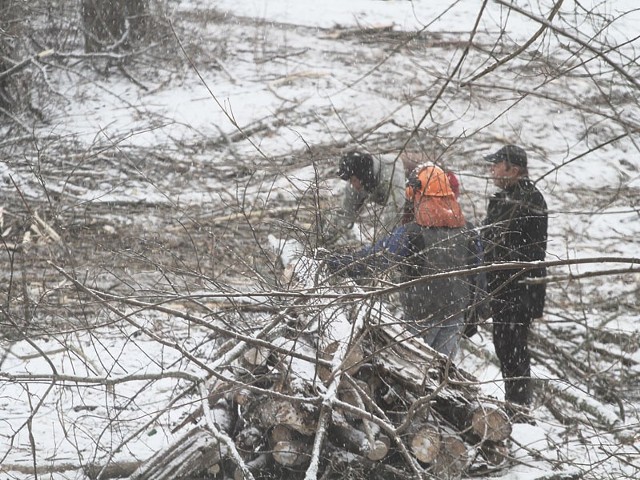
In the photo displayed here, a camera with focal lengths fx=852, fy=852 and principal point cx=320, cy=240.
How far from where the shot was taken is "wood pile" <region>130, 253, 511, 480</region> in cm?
416

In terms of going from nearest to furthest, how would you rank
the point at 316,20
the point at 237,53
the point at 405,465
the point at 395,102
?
the point at 405,465
the point at 395,102
the point at 237,53
the point at 316,20

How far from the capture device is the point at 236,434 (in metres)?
4.53

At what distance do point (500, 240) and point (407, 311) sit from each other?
0.71 m

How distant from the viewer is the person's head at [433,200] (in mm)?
5070

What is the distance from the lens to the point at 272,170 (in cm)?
976

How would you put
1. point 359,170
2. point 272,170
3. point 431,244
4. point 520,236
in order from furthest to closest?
point 272,170 < point 359,170 < point 520,236 < point 431,244

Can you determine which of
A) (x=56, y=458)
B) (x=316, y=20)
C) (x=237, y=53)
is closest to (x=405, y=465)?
(x=56, y=458)

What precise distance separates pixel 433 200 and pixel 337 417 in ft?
4.90

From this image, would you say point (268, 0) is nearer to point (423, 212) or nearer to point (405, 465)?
point (423, 212)

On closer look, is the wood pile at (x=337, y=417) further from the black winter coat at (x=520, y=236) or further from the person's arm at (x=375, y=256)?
the black winter coat at (x=520, y=236)

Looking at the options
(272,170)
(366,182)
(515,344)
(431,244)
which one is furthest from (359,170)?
(272,170)

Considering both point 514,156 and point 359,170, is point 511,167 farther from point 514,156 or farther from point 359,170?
point 359,170

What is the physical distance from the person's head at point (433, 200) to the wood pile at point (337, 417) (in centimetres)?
73

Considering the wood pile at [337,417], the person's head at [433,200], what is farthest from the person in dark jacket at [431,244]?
the wood pile at [337,417]
